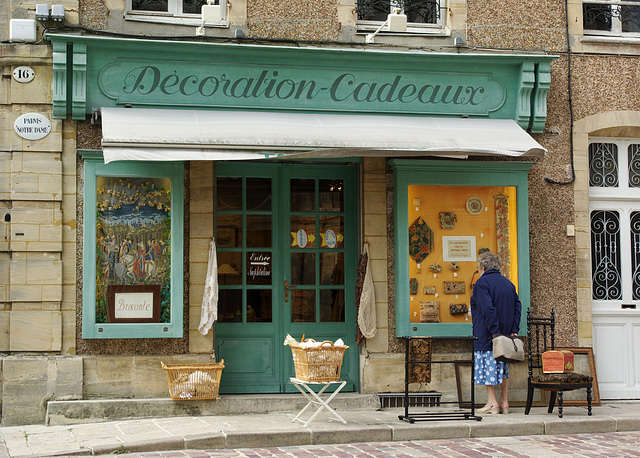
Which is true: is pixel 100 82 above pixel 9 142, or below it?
above

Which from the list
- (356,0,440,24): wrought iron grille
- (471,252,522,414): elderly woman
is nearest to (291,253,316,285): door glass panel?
(471,252,522,414): elderly woman

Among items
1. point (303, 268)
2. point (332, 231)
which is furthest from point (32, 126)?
point (332, 231)

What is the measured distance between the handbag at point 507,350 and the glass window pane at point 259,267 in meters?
2.65

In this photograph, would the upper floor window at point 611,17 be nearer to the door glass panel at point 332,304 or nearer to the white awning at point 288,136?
the white awning at point 288,136

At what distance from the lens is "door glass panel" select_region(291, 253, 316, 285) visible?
9.52m

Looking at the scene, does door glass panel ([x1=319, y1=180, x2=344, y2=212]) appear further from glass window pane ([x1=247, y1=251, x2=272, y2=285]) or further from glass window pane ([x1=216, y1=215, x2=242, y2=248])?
glass window pane ([x1=216, y1=215, x2=242, y2=248])

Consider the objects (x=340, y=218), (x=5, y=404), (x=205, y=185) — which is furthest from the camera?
(x=340, y=218)

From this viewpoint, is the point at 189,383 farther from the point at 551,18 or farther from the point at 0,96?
the point at 551,18

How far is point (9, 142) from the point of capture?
28.0ft

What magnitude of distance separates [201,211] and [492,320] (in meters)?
3.29

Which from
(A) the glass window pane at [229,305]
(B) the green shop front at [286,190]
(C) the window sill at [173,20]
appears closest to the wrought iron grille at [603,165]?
(B) the green shop front at [286,190]

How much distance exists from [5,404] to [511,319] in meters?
5.25

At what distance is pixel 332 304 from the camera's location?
959 cm

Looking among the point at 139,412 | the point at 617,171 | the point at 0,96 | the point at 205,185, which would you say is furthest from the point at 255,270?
the point at 617,171
